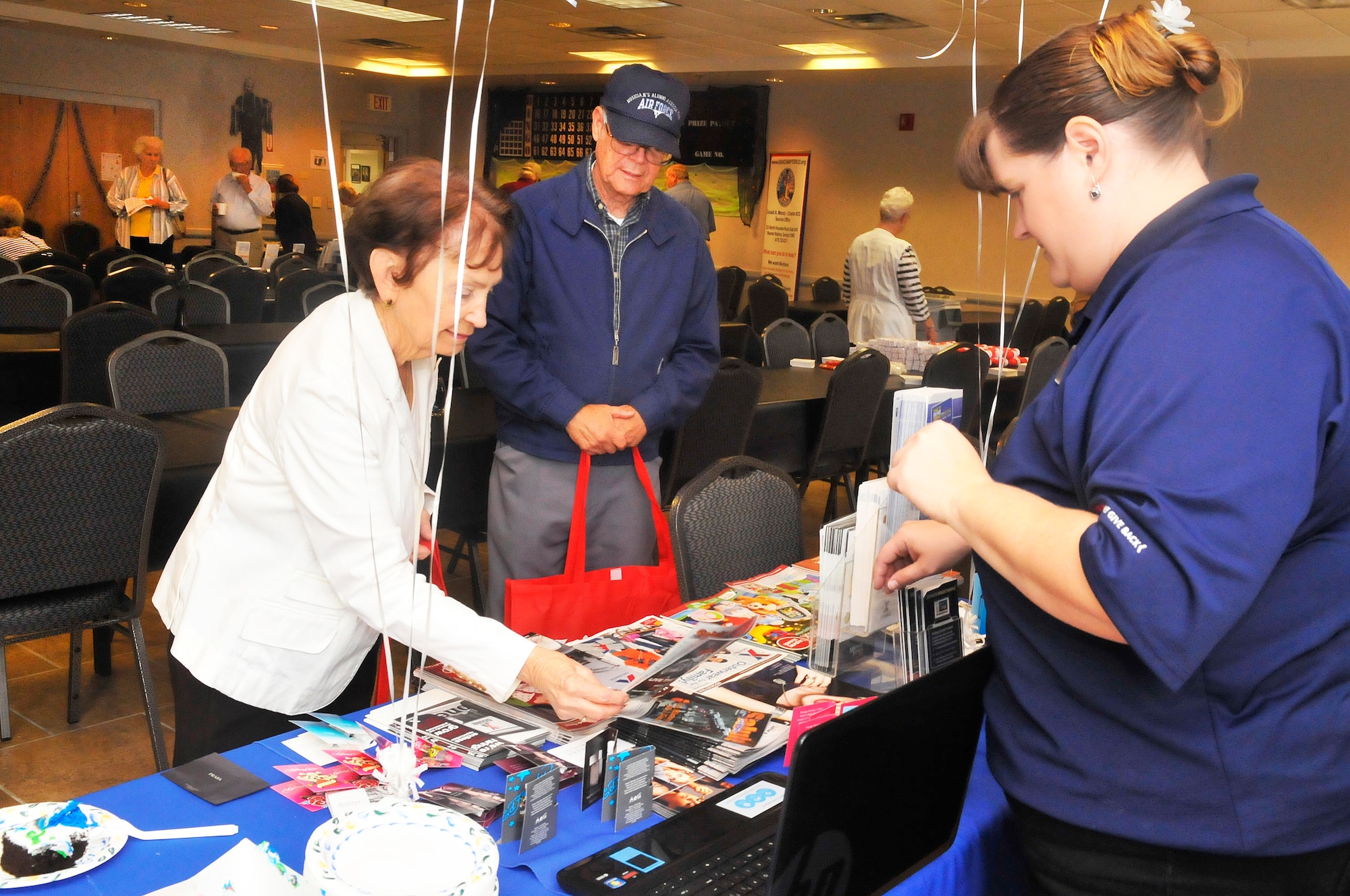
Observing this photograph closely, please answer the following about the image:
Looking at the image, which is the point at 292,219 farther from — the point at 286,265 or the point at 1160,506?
the point at 1160,506

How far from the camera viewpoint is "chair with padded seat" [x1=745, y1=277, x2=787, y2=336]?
32.5ft

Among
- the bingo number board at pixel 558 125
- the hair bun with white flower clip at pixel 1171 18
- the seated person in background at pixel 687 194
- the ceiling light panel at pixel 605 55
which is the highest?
the ceiling light panel at pixel 605 55

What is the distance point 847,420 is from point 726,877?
373cm

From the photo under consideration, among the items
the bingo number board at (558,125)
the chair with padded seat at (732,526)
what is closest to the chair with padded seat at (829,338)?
the chair with padded seat at (732,526)

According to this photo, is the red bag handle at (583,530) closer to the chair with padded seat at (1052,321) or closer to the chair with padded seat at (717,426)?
the chair with padded seat at (717,426)

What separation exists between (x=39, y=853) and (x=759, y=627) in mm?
1176

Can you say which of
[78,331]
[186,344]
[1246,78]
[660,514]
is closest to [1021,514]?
[1246,78]

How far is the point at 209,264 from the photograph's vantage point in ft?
26.4

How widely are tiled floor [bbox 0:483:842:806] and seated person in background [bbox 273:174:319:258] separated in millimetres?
7947

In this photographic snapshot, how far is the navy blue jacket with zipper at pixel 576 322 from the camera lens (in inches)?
98.6

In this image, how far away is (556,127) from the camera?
47.5 feet

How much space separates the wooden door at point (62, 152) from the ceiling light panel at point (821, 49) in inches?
312

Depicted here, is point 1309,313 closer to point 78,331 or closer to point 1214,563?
point 1214,563

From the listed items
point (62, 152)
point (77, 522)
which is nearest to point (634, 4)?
point (77, 522)
